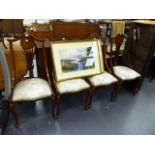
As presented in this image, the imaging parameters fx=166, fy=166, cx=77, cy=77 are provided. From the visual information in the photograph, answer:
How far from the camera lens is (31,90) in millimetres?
1924

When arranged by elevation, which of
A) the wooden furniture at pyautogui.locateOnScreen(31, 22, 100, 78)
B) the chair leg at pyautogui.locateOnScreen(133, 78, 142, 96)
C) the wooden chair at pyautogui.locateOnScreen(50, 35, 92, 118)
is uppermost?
the wooden furniture at pyautogui.locateOnScreen(31, 22, 100, 78)

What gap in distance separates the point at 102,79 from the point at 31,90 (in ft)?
3.31

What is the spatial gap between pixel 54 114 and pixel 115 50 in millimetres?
1430

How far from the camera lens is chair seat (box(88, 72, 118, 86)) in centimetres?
234

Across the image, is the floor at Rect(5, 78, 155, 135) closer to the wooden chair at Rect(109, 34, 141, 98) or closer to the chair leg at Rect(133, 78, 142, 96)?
the chair leg at Rect(133, 78, 142, 96)

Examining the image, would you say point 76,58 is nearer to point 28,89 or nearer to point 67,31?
point 67,31

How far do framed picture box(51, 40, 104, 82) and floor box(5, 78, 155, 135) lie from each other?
50 centimetres

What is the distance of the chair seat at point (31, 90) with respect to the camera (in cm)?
186

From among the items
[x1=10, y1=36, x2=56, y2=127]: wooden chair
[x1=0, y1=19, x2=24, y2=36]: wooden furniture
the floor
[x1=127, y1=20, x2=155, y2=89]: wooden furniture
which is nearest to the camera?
[x1=10, y1=36, x2=56, y2=127]: wooden chair

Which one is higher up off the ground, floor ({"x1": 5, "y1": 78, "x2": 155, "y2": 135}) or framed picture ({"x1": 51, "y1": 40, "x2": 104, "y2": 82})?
framed picture ({"x1": 51, "y1": 40, "x2": 104, "y2": 82})

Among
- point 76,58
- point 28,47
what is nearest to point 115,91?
point 76,58

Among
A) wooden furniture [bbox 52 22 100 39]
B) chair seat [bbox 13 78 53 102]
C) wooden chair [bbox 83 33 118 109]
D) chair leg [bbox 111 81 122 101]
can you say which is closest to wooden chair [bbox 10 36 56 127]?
chair seat [bbox 13 78 53 102]

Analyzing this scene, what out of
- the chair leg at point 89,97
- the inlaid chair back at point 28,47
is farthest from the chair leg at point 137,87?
the inlaid chair back at point 28,47
